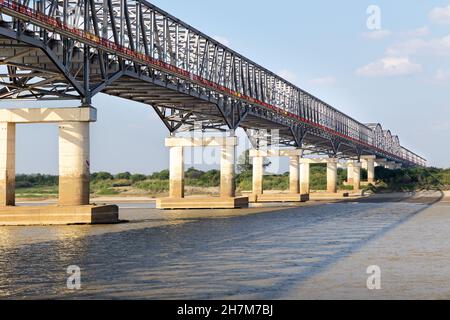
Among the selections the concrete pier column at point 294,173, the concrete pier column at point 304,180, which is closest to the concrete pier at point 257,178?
the concrete pier column at point 294,173

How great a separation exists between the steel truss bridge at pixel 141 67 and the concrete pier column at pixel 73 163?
222cm

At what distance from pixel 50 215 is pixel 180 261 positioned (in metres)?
19.9

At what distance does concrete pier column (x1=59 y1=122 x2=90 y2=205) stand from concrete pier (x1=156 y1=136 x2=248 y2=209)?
28.2 metres

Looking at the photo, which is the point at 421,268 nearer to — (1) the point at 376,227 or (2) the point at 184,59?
(1) the point at 376,227

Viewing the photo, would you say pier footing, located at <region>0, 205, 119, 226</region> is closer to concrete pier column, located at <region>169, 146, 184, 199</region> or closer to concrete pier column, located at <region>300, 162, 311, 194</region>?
concrete pier column, located at <region>169, 146, 184, 199</region>

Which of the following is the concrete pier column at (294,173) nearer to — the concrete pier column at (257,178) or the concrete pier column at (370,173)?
the concrete pier column at (257,178)

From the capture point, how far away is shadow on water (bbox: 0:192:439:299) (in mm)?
16453

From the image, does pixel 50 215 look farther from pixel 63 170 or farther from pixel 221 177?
pixel 221 177

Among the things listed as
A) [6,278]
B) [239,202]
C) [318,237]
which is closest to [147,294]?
[6,278]

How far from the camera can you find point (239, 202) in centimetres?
7019

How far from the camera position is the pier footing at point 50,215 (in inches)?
1586

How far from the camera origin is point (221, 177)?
233 feet

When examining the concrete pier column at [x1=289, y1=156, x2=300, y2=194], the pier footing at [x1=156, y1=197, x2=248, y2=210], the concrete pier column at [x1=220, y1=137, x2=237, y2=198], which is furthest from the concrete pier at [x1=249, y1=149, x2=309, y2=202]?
the pier footing at [x1=156, y1=197, x2=248, y2=210]

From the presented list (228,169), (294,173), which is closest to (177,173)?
(228,169)
